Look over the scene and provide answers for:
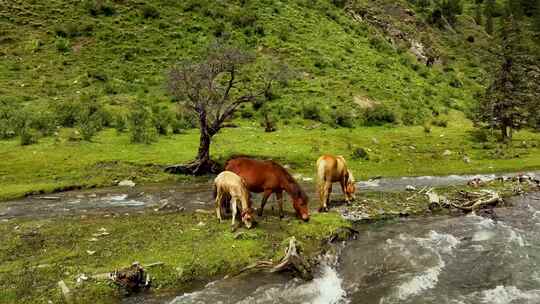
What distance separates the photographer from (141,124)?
38.0 metres

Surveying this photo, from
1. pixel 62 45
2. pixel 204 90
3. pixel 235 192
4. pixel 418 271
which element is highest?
pixel 62 45

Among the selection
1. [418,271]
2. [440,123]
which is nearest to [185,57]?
[440,123]

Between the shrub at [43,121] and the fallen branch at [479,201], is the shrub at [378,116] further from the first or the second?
the shrub at [43,121]

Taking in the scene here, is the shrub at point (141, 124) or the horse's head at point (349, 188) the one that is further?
the shrub at point (141, 124)

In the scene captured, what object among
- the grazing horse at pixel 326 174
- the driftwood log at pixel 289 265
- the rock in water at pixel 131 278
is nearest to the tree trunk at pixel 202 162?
the grazing horse at pixel 326 174

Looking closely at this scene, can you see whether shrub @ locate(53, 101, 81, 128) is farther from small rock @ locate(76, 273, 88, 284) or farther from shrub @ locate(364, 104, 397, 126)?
small rock @ locate(76, 273, 88, 284)

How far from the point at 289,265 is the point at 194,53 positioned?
4473cm

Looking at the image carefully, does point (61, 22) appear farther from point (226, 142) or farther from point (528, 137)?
point (528, 137)

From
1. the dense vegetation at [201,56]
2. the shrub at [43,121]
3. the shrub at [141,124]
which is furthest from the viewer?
the dense vegetation at [201,56]

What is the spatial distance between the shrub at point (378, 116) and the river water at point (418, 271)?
28.1 meters

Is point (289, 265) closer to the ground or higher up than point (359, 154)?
closer to the ground

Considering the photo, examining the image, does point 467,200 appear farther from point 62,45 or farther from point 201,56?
point 62,45

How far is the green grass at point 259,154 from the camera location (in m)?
27.6

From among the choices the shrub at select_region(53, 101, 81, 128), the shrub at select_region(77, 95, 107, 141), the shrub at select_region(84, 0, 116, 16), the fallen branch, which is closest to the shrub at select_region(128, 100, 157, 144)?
the shrub at select_region(77, 95, 107, 141)
